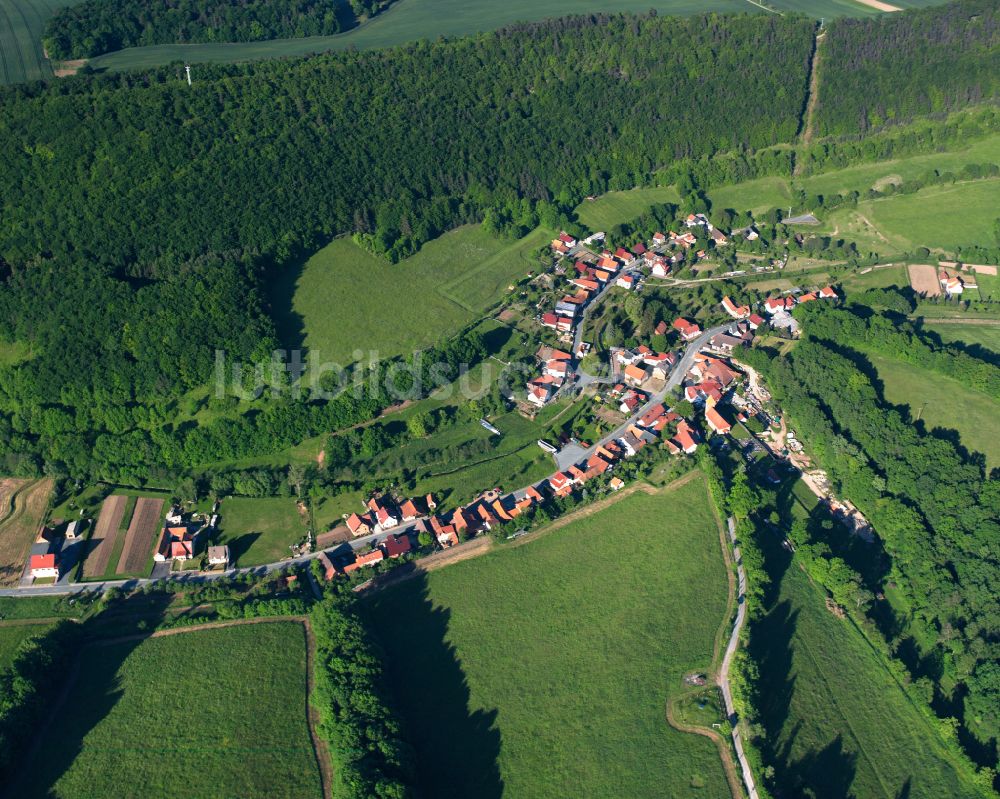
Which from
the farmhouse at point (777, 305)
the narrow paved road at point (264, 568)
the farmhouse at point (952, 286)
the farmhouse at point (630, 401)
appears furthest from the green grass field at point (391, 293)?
the farmhouse at point (952, 286)

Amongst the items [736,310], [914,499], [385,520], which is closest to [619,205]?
[736,310]

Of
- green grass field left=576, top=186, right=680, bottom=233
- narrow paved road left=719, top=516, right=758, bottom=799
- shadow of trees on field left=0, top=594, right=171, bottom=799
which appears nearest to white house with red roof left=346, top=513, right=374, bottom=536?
shadow of trees on field left=0, top=594, right=171, bottom=799

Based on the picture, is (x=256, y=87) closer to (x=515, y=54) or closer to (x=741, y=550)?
(x=515, y=54)

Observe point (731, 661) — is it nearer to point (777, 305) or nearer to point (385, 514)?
point (385, 514)

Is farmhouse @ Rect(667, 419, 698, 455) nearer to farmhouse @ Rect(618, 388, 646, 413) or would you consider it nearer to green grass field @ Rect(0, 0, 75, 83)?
farmhouse @ Rect(618, 388, 646, 413)

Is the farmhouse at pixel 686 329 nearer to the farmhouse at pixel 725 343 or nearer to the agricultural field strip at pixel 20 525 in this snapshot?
the farmhouse at pixel 725 343
